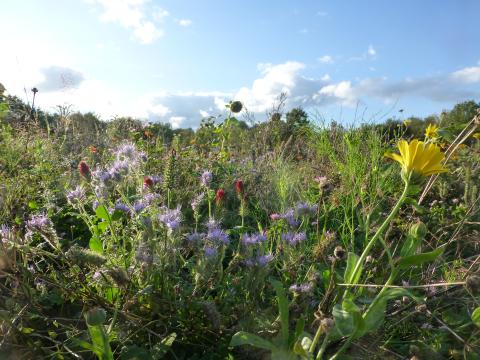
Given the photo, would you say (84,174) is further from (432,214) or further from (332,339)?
(432,214)

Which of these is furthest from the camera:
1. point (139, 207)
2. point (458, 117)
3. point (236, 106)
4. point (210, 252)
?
point (458, 117)

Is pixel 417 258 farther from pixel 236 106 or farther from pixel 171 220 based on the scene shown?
pixel 236 106

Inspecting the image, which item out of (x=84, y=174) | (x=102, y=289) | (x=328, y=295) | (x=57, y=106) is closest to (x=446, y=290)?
(x=328, y=295)

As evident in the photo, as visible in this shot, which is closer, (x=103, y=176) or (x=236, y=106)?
(x=103, y=176)

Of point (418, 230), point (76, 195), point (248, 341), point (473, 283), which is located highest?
point (76, 195)

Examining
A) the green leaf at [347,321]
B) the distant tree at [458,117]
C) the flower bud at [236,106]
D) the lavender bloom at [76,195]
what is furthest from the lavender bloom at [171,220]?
the flower bud at [236,106]

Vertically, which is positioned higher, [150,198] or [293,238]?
[150,198]

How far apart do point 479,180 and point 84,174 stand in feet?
8.77

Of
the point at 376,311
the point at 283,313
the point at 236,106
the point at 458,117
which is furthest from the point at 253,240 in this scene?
the point at 458,117

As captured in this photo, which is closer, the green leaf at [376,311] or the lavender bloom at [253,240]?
the green leaf at [376,311]

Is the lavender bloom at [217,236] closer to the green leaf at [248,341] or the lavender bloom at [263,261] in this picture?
the lavender bloom at [263,261]

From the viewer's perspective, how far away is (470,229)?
2.45 meters

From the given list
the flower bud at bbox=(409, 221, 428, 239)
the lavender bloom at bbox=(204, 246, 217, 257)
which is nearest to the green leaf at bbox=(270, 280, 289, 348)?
the lavender bloom at bbox=(204, 246, 217, 257)

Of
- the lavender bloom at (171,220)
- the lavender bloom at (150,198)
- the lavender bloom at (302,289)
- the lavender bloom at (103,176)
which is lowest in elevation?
the lavender bloom at (302,289)
